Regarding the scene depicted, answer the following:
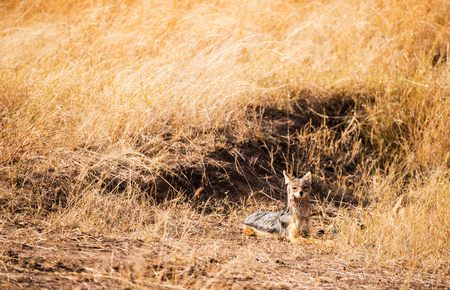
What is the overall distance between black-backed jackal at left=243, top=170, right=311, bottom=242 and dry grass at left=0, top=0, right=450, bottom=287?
0.25 m

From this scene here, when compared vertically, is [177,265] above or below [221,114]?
below

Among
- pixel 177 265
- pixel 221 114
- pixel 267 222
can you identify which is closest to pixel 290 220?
pixel 267 222

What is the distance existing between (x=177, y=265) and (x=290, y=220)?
1510mm

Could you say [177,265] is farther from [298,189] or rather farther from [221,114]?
[221,114]

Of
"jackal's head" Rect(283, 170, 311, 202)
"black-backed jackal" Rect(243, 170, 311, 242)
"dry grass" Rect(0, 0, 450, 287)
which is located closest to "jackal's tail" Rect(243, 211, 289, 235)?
"black-backed jackal" Rect(243, 170, 311, 242)

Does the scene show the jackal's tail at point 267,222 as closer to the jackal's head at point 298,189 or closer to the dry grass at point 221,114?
the jackal's head at point 298,189

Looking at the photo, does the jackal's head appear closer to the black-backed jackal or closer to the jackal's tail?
the black-backed jackal

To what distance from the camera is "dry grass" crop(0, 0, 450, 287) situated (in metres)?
5.54

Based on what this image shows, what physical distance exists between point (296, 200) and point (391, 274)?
1215mm

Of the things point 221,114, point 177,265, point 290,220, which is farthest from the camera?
point 221,114

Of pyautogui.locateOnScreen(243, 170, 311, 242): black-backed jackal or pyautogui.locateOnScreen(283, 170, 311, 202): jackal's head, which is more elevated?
pyautogui.locateOnScreen(283, 170, 311, 202): jackal's head

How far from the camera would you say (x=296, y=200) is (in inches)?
226

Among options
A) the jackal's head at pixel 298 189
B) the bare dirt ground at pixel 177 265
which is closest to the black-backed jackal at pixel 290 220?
the jackal's head at pixel 298 189

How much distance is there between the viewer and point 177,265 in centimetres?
442
